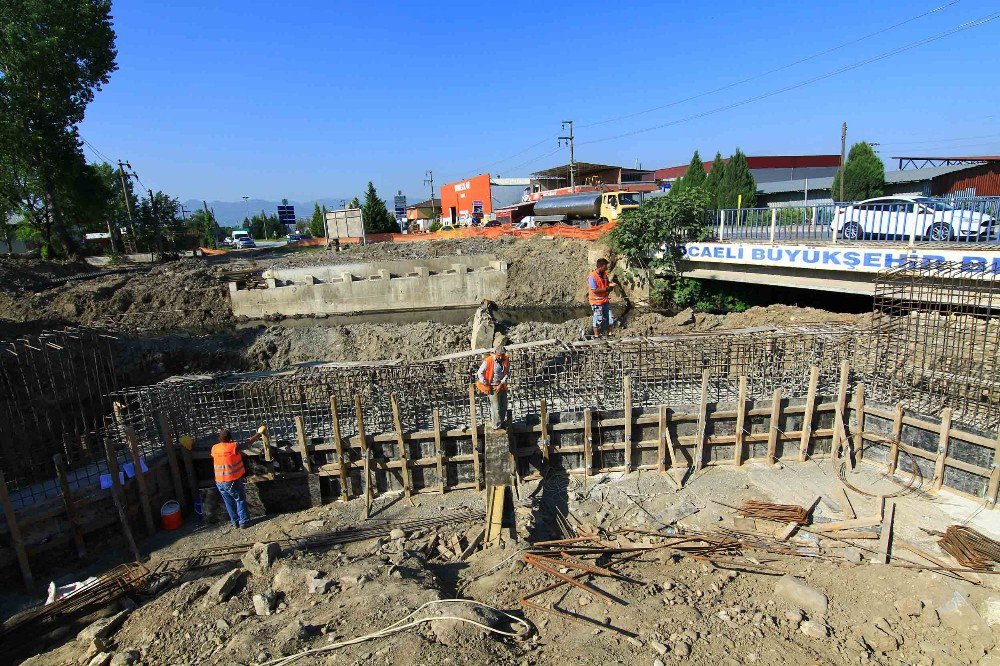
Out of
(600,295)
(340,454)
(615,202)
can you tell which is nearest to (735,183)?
(615,202)

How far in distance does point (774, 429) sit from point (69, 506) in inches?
434

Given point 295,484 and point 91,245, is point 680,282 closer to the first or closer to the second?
point 295,484

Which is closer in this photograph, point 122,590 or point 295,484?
point 122,590

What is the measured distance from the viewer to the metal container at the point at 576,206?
3125 cm

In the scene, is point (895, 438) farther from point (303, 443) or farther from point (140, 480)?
point (140, 480)

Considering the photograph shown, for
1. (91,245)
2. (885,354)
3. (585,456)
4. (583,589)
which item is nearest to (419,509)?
(585,456)

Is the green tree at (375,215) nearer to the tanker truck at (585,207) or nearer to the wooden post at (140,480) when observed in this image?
the tanker truck at (585,207)

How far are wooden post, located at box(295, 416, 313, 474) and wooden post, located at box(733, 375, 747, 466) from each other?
23.6 feet

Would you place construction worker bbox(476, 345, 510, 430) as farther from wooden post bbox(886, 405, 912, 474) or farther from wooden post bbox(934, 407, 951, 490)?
wooden post bbox(934, 407, 951, 490)

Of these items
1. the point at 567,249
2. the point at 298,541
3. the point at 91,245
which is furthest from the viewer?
the point at 91,245

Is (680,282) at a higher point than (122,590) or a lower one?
higher

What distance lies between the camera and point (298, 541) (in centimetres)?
773

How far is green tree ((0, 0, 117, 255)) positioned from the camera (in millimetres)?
28359

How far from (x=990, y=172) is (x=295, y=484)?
41884 mm
